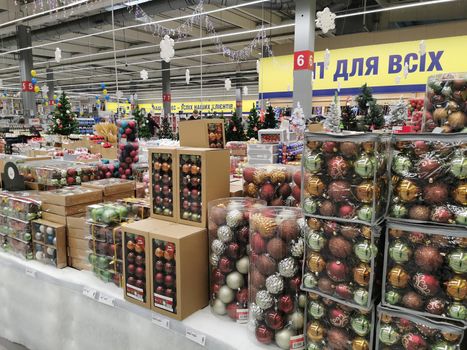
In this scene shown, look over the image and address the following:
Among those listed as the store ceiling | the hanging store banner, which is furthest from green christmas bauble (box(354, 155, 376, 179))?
the hanging store banner

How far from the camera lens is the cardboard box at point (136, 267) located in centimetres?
182

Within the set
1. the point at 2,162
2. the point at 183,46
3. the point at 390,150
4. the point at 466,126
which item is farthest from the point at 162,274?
the point at 183,46

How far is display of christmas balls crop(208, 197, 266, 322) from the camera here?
5.60 ft

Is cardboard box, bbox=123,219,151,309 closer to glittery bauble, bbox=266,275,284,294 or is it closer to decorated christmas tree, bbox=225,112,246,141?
glittery bauble, bbox=266,275,284,294

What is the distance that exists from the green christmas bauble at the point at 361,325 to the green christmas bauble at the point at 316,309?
127 mm

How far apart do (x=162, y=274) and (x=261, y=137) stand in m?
2.39

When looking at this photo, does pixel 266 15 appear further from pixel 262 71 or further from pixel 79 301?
pixel 79 301

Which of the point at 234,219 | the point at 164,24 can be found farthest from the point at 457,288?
the point at 164,24

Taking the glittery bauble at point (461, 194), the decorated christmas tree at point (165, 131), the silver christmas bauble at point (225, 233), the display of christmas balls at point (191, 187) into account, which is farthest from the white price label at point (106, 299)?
Result: the decorated christmas tree at point (165, 131)

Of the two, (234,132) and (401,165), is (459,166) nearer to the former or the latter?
(401,165)

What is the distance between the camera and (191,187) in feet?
6.22

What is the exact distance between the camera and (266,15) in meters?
11.6

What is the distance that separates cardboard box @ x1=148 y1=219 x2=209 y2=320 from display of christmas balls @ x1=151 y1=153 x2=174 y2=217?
17 centimetres

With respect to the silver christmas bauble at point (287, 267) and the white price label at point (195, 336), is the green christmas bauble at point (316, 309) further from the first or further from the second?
the white price label at point (195, 336)
